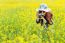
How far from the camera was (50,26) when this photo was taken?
1206 centimetres

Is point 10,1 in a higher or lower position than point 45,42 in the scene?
lower

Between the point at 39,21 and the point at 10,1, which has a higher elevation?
the point at 39,21

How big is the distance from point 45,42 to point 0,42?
122 centimetres

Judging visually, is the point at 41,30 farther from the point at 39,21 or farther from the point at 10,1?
the point at 10,1

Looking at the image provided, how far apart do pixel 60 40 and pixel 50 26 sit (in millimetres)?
1845

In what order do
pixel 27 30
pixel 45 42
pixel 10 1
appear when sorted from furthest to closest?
pixel 10 1 < pixel 27 30 < pixel 45 42

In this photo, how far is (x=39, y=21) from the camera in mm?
11586

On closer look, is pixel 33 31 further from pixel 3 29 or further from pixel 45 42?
pixel 45 42

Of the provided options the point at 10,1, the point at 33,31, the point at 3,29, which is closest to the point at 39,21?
the point at 33,31

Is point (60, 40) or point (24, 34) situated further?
point (24, 34)

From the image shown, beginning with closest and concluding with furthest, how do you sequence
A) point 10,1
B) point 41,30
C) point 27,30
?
point 41,30 → point 27,30 → point 10,1

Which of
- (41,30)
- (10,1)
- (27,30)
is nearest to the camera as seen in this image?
(41,30)

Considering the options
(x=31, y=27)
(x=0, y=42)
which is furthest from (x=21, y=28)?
(x=0, y=42)

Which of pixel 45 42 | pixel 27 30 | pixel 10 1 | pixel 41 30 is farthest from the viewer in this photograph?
pixel 10 1
